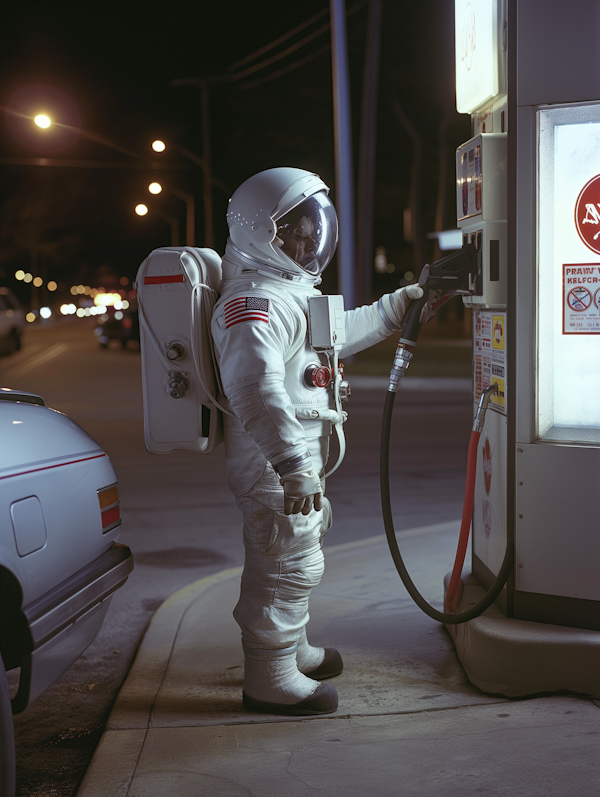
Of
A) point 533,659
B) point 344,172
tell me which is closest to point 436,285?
point 533,659

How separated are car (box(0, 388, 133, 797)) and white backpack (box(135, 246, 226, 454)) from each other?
1.17 ft

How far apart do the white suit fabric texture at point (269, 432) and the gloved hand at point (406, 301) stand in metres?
0.41

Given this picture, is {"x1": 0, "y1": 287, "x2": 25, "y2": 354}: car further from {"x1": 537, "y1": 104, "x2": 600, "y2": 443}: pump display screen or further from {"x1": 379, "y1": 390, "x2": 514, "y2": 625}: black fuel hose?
{"x1": 537, "y1": 104, "x2": 600, "y2": 443}: pump display screen

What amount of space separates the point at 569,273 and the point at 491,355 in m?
0.55

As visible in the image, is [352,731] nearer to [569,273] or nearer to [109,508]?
[109,508]

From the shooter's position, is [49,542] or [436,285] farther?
[436,285]

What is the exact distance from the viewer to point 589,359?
3654 mm

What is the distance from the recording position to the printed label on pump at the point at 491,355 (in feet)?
12.6

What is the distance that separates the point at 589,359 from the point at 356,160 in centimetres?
4277

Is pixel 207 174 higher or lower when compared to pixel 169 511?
higher

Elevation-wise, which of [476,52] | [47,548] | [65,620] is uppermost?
[476,52]

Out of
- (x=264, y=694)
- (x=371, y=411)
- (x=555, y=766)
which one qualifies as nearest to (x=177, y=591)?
(x=264, y=694)

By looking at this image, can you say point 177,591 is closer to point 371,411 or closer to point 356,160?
point 371,411

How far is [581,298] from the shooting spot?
3613 mm
